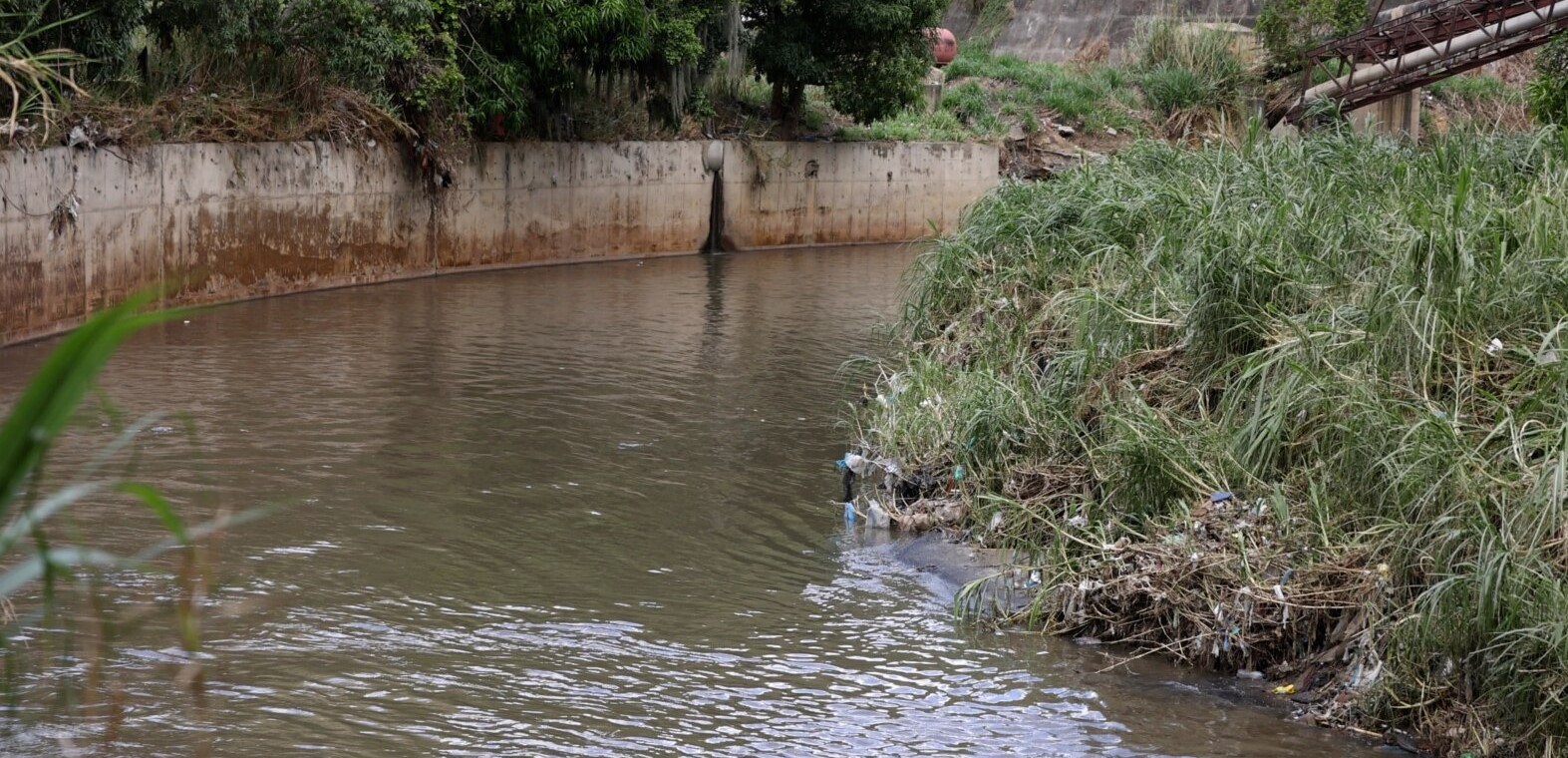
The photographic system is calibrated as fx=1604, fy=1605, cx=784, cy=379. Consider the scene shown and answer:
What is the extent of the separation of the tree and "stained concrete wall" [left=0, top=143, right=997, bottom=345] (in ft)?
3.80

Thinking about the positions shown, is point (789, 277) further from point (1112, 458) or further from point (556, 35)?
point (1112, 458)

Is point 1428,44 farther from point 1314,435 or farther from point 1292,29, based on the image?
point 1314,435

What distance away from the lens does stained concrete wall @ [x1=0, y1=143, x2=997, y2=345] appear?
13445 millimetres

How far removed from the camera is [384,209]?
718 inches

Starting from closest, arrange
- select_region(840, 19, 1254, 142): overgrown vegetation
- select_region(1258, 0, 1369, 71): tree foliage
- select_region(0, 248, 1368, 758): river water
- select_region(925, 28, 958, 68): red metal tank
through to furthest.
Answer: select_region(0, 248, 1368, 758): river water, select_region(1258, 0, 1369, 71): tree foliage, select_region(840, 19, 1254, 142): overgrown vegetation, select_region(925, 28, 958, 68): red metal tank

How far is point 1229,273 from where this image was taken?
764cm

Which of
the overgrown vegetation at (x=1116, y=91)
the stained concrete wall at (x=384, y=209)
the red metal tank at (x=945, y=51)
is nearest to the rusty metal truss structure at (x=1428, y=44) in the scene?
the overgrown vegetation at (x=1116, y=91)

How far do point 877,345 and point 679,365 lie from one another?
7.22 feet

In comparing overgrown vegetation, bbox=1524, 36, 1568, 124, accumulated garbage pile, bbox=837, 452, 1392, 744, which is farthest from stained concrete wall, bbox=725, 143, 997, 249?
accumulated garbage pile, bbox=837, 452, 1392, 744

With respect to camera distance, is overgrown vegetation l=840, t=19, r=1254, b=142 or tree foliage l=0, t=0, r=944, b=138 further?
overgrown vegetation l=840, t=19, r=1254, b=142

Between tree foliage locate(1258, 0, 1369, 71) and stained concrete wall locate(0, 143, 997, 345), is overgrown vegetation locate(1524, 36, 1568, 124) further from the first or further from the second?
tree foliage locate(1258, 0, 1369, 71)

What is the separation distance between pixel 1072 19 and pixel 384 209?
24564 mm

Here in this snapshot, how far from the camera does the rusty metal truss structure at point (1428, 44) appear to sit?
21.5 meters

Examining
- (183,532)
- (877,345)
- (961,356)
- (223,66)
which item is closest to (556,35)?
(223,66)
